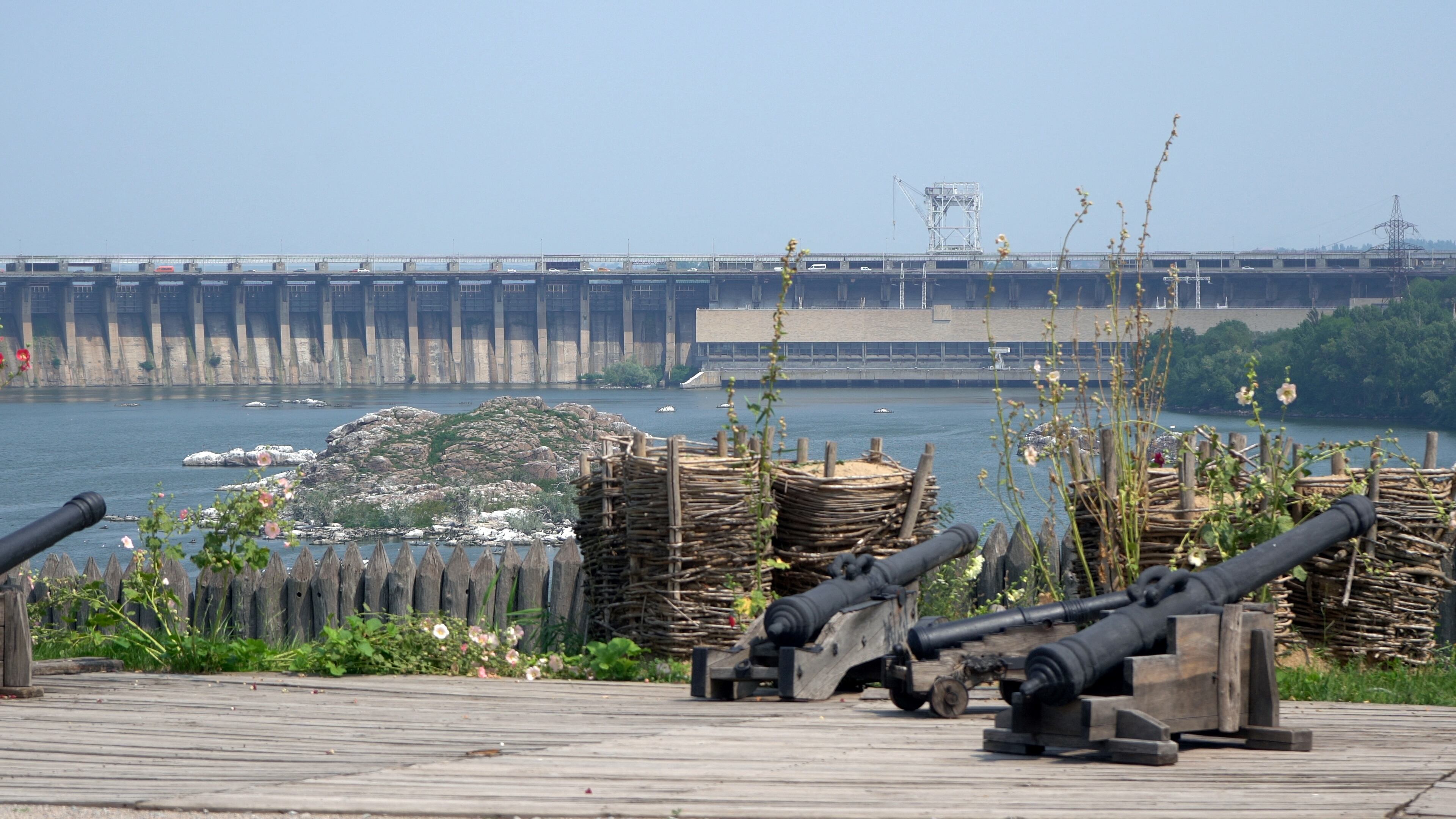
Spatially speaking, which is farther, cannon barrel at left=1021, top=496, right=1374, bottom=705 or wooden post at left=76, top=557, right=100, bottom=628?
wooden post at left=76, top=557, right=100, bottom=628

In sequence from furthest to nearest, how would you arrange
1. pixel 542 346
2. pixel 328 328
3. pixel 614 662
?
pixel 542 346, pixel 328 328, pixel 614 662

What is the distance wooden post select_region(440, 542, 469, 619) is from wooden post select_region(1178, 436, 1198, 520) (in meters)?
3.65

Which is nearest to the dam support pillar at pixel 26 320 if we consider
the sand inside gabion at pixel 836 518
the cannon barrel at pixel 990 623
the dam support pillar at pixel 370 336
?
the dam support pillar at pixel 370 336

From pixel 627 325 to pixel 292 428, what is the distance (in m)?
48.8

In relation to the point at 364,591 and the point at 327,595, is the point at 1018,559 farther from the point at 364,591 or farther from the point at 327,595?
the point at 327,595

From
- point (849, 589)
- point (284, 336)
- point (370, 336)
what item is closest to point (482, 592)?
point (849, 589)

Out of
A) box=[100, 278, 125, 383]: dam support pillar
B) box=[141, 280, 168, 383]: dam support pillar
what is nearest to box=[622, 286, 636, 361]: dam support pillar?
box=[141, 280, 168, 383]: dam support pillar

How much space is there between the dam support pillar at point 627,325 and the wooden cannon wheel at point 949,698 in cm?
10445

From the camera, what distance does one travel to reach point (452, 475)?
29047mm

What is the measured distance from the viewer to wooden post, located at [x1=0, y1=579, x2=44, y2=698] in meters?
4.81

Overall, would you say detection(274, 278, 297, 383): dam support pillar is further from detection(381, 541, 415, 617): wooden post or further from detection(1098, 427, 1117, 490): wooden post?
detection(1098, 427, 1117, 490): wooden post

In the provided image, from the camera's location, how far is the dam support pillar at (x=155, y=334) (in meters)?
102

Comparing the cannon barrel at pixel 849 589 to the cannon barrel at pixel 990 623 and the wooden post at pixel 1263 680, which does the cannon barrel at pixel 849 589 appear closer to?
the cannon barrel at pixel 990 623

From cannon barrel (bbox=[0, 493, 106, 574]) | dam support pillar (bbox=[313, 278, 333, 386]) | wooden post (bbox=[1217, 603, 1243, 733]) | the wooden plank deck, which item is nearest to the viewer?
the wooden plank deck
